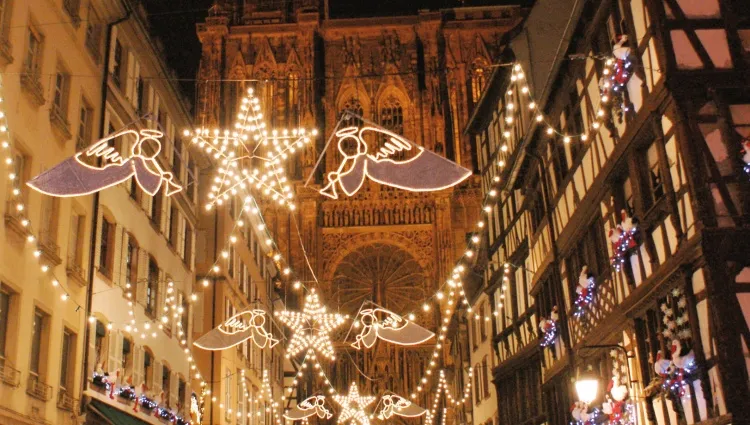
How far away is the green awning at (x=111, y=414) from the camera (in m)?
17.4

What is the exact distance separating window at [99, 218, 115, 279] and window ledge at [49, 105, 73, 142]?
2909mm

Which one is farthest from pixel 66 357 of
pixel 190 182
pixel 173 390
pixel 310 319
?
pixel 310 319

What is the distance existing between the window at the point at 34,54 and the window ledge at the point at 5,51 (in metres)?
0.85

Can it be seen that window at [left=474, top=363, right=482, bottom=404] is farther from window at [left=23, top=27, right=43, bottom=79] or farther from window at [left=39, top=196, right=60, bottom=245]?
window at [left=23, top=27, right=43, bottom=79]

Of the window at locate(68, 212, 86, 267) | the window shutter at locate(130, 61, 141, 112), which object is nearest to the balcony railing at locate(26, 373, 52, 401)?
the window at locate(68, 212, 86, 267)

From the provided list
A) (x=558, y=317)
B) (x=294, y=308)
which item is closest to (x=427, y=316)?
(x=294, y=308)

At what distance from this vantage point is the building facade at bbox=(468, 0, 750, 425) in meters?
11.2

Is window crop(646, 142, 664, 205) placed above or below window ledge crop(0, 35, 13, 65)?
below

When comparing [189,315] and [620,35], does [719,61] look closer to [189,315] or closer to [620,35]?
[620,35]

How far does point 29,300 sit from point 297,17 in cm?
4162

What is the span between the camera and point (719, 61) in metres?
12.2

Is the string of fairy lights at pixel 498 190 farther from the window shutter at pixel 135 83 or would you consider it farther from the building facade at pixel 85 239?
Answer: the window shutter at pixel 135 83

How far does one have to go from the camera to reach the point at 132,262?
20844mm

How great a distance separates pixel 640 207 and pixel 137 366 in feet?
42.6
